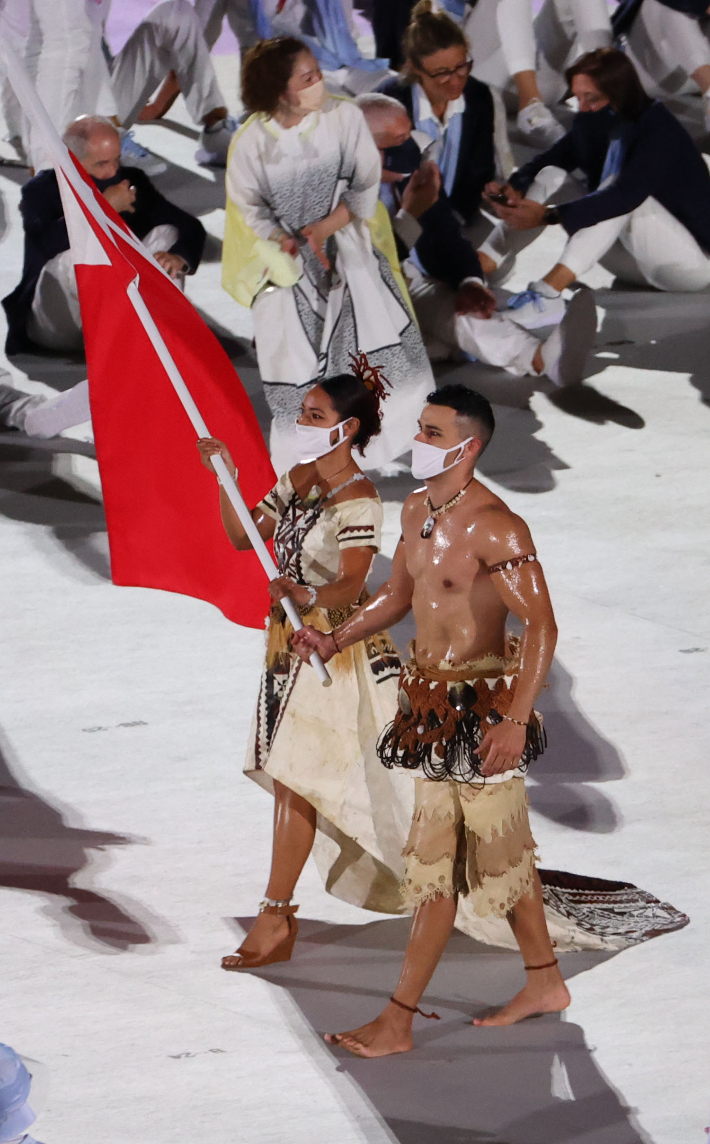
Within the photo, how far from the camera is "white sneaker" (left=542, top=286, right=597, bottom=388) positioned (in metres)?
9.46

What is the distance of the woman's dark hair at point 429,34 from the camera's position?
957 cm

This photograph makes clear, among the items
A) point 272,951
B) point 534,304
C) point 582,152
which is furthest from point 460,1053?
point 582,152

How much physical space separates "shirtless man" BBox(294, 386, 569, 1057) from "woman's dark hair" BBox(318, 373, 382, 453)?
36 cm

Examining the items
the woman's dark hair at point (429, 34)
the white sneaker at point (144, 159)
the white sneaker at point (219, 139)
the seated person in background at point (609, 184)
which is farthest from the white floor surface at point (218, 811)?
the white sneaker at point (219, 139)

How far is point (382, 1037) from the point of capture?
419 centimetres

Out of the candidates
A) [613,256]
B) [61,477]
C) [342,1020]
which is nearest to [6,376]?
[61,477]

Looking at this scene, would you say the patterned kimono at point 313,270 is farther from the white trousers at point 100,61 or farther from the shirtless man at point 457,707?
the shirtless man at point 457,707

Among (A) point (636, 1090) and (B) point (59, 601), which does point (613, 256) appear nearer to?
(B) point (59, 601)

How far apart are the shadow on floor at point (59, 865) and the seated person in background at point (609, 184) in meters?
5.17

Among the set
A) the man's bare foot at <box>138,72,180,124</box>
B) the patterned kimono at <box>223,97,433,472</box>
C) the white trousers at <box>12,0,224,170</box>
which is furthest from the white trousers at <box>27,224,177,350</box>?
the man's bare foot at <box>138,72,180,124</box>

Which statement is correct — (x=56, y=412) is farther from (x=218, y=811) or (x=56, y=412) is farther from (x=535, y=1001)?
(x=535, y=1001)

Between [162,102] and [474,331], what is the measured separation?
4.40 metres

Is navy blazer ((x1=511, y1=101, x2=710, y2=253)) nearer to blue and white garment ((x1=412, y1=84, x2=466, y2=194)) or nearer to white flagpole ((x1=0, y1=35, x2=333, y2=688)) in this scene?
blue and white garment ((x1=412, y1=84, x2=466, y2=194))

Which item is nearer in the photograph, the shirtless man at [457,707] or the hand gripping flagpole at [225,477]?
the shirtless man at [457,707]
